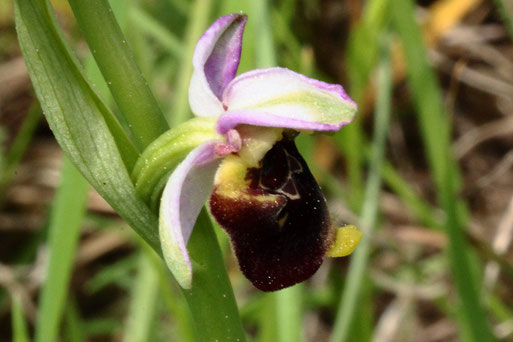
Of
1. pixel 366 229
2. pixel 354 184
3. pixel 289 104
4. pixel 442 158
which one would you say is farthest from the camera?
pixel 354 184

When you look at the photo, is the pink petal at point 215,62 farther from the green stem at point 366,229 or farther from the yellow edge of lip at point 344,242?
the green stem at point 366,229

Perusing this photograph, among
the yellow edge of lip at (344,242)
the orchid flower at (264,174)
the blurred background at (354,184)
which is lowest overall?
the blurred background at (354,184)

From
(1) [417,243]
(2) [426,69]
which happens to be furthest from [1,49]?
(2) [426,69]

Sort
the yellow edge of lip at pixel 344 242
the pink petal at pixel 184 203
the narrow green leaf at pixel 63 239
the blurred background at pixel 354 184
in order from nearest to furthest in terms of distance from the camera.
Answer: the pink petal at pixel 184 203, the yellow edge of lip at pixel 344 242, the narrow green leaf at pixel 63 239, the blurred background at pixel 354 184

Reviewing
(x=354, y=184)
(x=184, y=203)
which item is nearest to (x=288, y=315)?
(x=184, y=203)

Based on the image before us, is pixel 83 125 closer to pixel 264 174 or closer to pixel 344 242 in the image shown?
pixel 264 174

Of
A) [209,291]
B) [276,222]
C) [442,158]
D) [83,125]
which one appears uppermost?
[83,125]

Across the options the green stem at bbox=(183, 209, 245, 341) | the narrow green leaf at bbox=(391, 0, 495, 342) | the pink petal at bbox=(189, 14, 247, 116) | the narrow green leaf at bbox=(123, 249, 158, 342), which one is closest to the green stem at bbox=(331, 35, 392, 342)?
the narrow green leaf at bbox=(391, 0, 495, 342)

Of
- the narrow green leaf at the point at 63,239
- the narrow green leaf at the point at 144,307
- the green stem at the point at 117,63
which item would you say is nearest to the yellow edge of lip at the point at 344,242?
the green stem at the point at 117,63
